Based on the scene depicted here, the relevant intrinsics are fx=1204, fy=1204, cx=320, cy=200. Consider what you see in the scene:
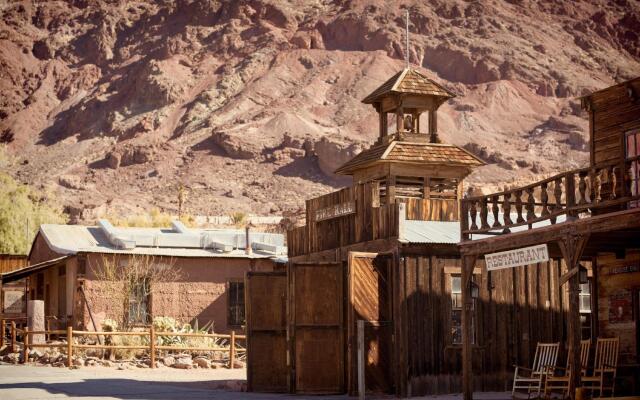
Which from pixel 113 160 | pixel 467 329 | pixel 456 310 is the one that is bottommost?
pixel 467 329

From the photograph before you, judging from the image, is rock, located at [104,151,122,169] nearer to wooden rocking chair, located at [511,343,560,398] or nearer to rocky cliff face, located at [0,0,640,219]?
rocky cliff face, located at [0,0,640,219]

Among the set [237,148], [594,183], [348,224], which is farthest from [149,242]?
[237,148]

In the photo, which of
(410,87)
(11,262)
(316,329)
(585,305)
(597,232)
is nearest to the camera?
(597,232)

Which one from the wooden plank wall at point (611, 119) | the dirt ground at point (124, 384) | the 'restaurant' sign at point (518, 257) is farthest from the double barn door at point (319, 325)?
the wooden plank wall at point (611, 119)

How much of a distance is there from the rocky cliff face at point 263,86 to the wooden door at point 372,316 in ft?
230

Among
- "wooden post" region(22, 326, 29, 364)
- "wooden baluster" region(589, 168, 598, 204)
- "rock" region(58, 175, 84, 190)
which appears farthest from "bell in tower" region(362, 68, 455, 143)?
"rock" region(58, 175, 84, 190)

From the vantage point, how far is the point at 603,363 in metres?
20.4

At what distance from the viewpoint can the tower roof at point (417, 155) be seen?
2775 cm

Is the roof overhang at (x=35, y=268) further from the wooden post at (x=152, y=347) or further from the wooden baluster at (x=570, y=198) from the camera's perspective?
the wooden baluster at (x=570, y=198)

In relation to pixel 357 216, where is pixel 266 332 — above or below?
below

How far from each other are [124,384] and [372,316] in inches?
226

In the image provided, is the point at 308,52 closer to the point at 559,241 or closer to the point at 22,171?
the point at 22,171

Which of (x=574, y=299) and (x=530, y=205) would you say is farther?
(x=530, y=205)

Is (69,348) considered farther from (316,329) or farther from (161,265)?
(316,329)
